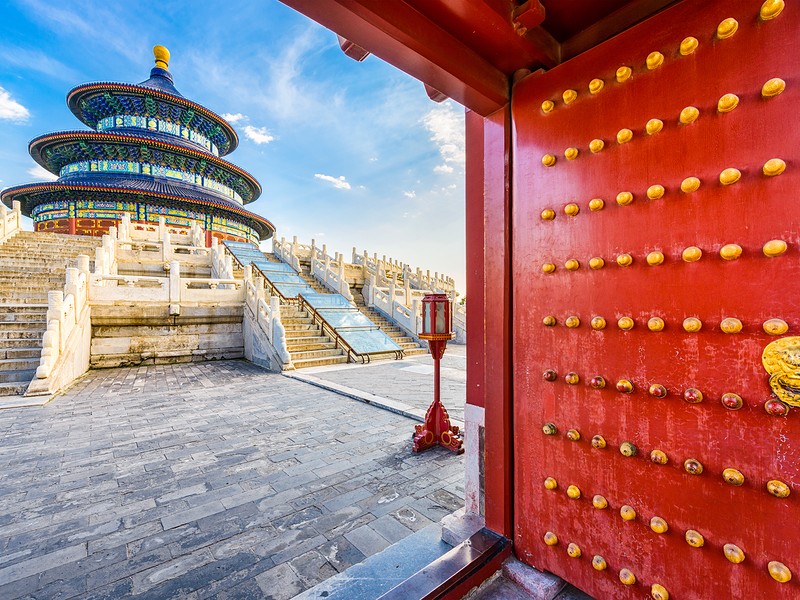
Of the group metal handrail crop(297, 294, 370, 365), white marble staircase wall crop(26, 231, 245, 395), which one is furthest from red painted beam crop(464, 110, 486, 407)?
metal handrail crop(297, 294, 370, 365)

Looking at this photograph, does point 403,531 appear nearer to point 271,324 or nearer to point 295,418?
point 295,418

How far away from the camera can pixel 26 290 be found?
10.2m

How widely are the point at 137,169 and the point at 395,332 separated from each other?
74.7 ft

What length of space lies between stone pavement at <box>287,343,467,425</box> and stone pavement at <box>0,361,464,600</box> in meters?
0.73

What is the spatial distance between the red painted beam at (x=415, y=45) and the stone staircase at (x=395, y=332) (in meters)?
11.1

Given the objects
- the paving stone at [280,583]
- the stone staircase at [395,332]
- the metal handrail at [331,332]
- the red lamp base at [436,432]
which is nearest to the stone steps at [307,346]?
the metal handrail at [331,332]

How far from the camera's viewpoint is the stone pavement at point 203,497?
2.15 metres

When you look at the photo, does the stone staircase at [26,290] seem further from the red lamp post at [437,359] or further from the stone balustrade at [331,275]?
the stone balustrade at [331,275]

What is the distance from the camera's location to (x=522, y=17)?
5.23 ft

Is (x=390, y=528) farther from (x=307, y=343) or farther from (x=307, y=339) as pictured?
(x=307, y=339)

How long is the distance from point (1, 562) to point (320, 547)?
77.5 inches

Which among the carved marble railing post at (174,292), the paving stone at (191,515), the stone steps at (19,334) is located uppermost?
the carved marble railing post at (174,292)

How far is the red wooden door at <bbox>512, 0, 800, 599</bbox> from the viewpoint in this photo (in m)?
1.21

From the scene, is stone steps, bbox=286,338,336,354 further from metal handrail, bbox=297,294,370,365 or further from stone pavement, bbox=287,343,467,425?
stone pavement, bbox=287,343,467,425
